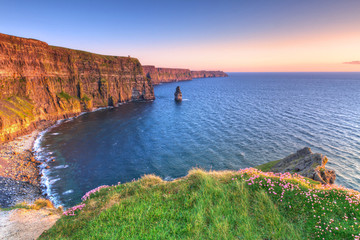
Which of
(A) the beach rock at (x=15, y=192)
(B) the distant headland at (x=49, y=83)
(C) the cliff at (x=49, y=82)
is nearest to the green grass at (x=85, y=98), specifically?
(B) the distant headland at (x=49, y=83)

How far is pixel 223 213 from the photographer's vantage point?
26.9 ft

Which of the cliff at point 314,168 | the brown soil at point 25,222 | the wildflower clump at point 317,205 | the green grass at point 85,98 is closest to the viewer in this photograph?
the wildflower clump at point 317,205

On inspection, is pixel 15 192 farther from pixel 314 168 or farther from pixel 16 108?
pixel 314 168

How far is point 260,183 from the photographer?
9.41 metres

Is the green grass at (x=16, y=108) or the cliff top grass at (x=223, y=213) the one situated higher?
the green grass at (x=16, y=108)

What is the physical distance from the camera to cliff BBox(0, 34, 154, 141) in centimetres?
4806

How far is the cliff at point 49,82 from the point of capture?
4806 cm

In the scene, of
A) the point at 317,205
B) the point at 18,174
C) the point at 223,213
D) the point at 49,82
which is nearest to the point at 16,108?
the point at 49,82

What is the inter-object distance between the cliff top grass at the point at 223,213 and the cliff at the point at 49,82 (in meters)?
49.6

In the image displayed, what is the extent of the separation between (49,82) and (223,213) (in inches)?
3187

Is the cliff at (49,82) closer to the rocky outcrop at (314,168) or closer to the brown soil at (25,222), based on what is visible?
the brown soil at (25,222)

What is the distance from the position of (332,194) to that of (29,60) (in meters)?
83.3

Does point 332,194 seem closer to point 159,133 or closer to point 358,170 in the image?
point 358,170

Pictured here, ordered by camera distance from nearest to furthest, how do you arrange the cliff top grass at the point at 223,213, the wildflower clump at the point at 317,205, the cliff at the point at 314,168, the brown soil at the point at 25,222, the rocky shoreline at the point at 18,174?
the wildflower clump at the point at 317,205
the cliff top grass at the point at 223,213
the brown soil at the point at 25,222
the cliff at the point at 314,168
the rocky shoreline at the point at 18,174
